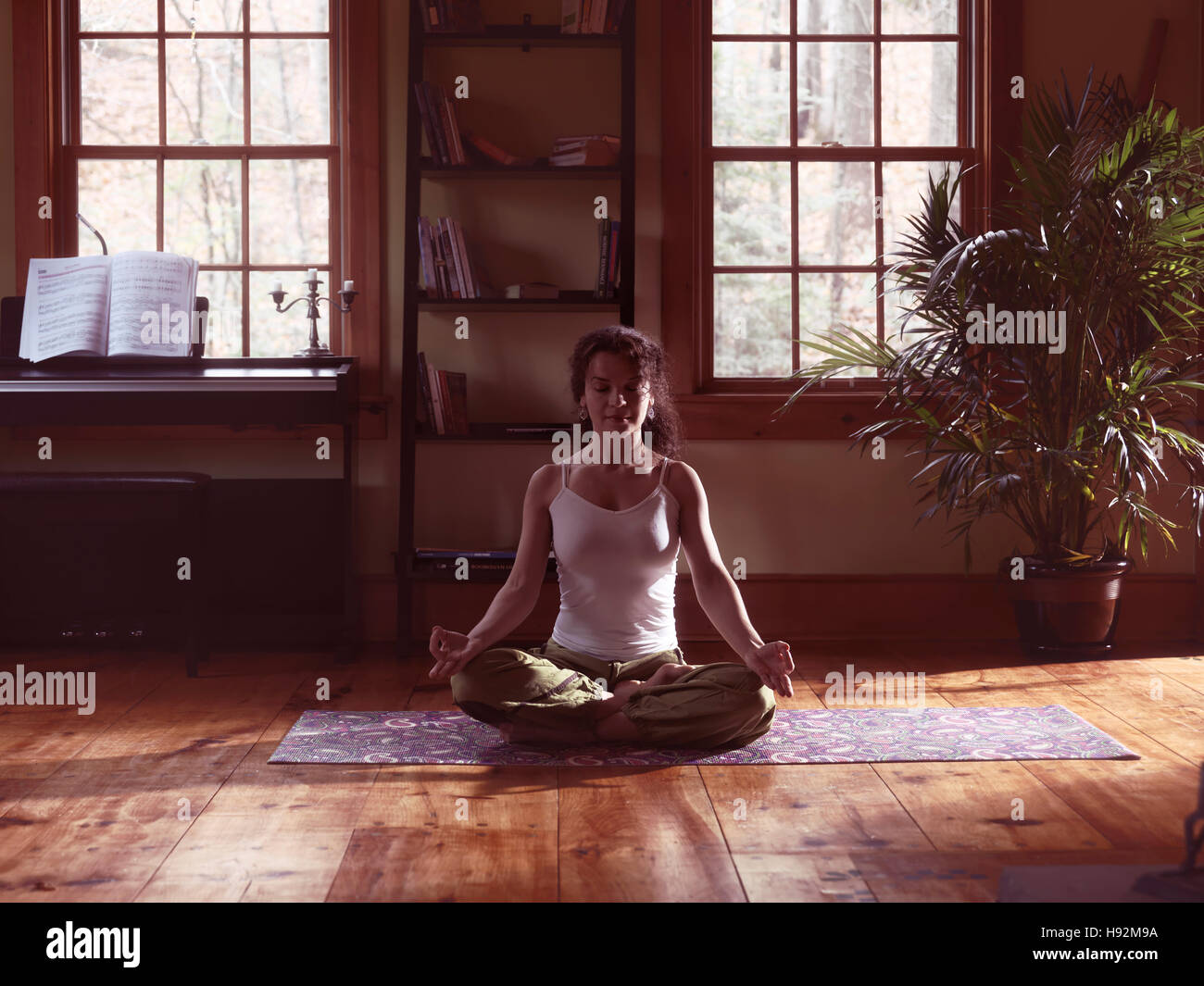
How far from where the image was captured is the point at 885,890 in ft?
5.35

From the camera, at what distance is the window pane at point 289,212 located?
3.84 meters

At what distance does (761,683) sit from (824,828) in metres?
0.43

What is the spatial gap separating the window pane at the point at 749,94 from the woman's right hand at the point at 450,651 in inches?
88.6

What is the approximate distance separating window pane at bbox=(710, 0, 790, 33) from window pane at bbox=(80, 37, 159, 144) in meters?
1.88

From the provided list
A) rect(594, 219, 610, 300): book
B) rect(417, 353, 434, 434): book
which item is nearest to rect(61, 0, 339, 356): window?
rect(417, 353, 434, 434): book

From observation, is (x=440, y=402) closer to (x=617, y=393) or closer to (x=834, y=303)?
(x=617, y=393)

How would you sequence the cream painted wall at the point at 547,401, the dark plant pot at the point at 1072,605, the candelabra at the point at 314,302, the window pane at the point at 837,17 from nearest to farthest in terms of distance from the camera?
the dark plant pot at the point at 1072,605 → the candelabra at the point at 314,302 → the cream painted wall at the point at 547,401 → the window pane at the point at 837,17

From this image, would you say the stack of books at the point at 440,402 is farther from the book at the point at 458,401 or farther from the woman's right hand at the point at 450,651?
the woman's right hand at the point at 450,651

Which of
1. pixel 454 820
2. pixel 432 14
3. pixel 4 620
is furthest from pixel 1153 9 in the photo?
pixel 4 620

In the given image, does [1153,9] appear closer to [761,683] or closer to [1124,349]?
[1124,349]

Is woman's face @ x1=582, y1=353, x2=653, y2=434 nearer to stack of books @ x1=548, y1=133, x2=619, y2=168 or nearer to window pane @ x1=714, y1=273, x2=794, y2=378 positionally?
stack of books @ x1=548, y1=133, x2=619, y2=168

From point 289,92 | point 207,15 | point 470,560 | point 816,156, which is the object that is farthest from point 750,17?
point 470,560

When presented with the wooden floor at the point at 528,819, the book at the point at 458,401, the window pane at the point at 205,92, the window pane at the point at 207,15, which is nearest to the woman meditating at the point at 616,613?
the wooden floor at the point at 528,819

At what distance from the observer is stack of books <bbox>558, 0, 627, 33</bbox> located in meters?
3.59
